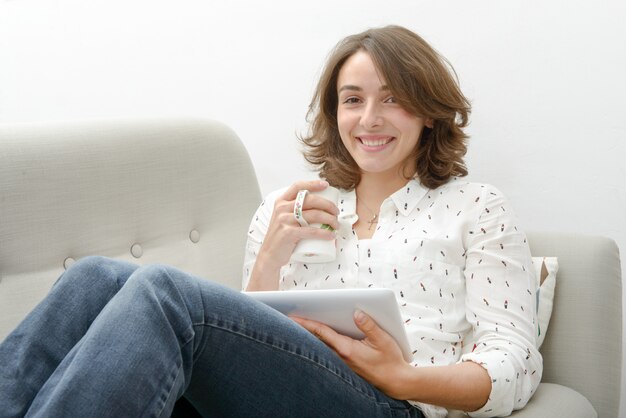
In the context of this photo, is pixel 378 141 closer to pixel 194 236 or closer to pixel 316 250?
pixel 316 250

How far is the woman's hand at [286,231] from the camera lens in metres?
1.46

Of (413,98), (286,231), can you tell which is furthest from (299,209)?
(413,98)

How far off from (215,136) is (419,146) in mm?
453

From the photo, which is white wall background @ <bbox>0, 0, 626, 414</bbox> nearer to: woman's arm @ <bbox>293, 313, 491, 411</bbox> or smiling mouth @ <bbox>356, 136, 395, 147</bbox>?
smiling mouth @ <bbox>356, 136, 395, 147</bbox>

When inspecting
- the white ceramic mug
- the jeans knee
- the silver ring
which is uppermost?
the silver ring

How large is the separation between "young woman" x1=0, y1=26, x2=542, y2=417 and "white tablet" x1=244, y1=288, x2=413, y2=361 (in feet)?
0.05

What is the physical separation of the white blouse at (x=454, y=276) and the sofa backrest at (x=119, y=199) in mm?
267

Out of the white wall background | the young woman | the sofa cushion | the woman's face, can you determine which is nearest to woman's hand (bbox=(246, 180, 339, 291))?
the young woman

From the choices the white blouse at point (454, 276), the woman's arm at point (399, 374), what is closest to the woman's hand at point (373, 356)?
the woman's arm at point (399, 374)

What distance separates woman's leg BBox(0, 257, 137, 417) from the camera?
3.44ft

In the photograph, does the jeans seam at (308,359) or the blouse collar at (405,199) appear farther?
the blouse collar at (405,199)

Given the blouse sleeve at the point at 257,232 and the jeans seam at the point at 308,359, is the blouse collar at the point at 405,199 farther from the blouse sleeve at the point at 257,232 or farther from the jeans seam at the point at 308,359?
the jeans seam at the point at 308,359

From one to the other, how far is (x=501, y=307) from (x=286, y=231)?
0.40m

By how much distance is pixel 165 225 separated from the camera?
5.51 feet
